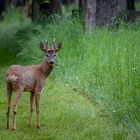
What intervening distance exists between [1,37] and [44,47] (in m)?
13.8

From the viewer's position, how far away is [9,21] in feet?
106

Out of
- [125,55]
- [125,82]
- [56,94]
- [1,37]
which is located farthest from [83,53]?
[1,37]

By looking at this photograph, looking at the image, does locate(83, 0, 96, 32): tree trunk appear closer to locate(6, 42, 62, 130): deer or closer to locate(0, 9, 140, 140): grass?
locate(0, 9, 140, 140): grass

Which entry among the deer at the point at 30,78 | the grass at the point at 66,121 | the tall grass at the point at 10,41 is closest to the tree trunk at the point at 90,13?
the grass at the point at 66,121

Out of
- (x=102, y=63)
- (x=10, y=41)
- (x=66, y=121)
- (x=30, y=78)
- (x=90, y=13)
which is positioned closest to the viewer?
(x=30, y=78)

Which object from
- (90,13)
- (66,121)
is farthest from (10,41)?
(66,121)

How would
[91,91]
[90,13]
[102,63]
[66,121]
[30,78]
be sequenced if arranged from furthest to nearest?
[90,13]
[102,63]
[91,91]
[66,121]
[30,78]

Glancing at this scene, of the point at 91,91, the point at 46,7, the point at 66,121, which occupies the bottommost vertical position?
the point at 66,121

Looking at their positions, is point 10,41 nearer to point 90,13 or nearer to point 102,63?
point 90,13

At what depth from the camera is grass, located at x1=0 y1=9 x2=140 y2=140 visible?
9609mm

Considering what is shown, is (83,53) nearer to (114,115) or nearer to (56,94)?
(56,94)

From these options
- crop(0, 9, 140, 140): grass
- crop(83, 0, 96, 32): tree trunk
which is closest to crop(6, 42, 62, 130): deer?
crop(0, 9, 140, 140): grass

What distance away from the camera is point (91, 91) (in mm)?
11984

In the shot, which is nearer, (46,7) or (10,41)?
(10,41)
